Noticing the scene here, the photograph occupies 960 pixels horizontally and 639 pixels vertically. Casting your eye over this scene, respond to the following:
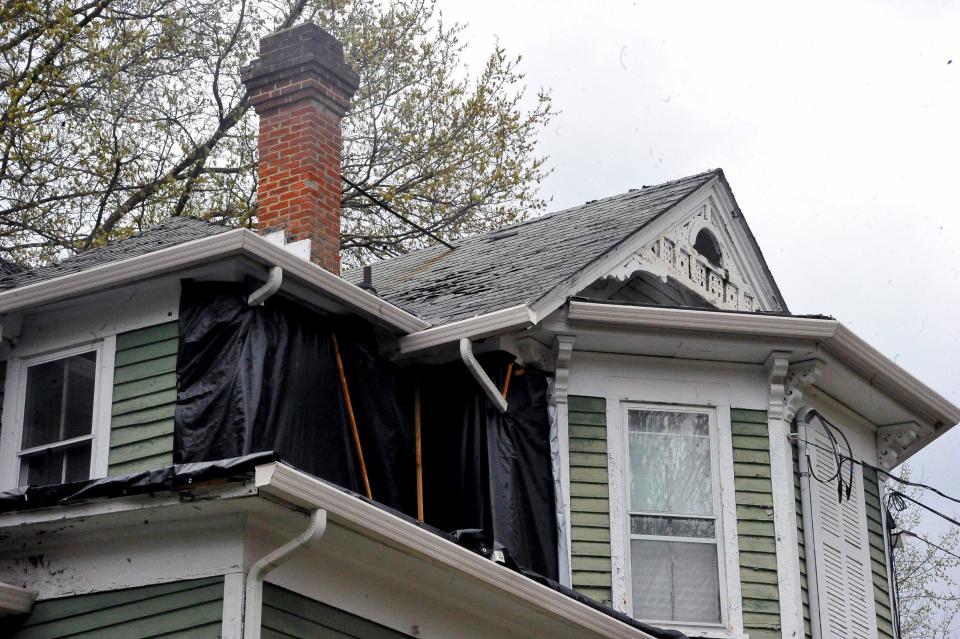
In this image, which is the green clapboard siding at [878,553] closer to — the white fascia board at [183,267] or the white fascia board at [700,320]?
the white fascia board at [700,320]

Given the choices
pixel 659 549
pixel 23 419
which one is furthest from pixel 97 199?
pixel 659 549

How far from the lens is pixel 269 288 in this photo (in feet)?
36.5

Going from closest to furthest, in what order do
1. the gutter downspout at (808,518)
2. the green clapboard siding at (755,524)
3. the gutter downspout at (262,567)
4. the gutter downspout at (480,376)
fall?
1. the gutter downspout at (262,567)
2. the gutter downspout at (480,376)
3. the green clapboard siding at (755,524)
4. the gutter downspout at (808,518)

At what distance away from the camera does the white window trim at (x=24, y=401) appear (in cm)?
1116

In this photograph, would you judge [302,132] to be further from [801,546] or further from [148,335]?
[801,546]

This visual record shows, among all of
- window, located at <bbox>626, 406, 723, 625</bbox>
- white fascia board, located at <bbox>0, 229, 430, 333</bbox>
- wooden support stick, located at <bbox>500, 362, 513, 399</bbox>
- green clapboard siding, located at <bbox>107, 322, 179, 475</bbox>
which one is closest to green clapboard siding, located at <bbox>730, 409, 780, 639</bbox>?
window, located at <bbox>626, 406, 723, 625</bbox>

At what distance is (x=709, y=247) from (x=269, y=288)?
5.64m

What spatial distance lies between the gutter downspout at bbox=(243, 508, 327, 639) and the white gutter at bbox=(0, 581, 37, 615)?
160 cm

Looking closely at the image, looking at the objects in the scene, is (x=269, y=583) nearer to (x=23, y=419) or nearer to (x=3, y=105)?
(x=23, y=419)

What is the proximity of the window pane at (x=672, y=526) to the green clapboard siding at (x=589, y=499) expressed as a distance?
296 millimetres

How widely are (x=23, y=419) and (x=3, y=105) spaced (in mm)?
10410

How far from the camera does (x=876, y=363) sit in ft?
43.8

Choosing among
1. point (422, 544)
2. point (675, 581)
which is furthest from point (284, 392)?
point (675, 581)

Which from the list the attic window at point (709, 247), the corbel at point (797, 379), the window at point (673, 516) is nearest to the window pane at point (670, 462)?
the window at point (673, 516)
